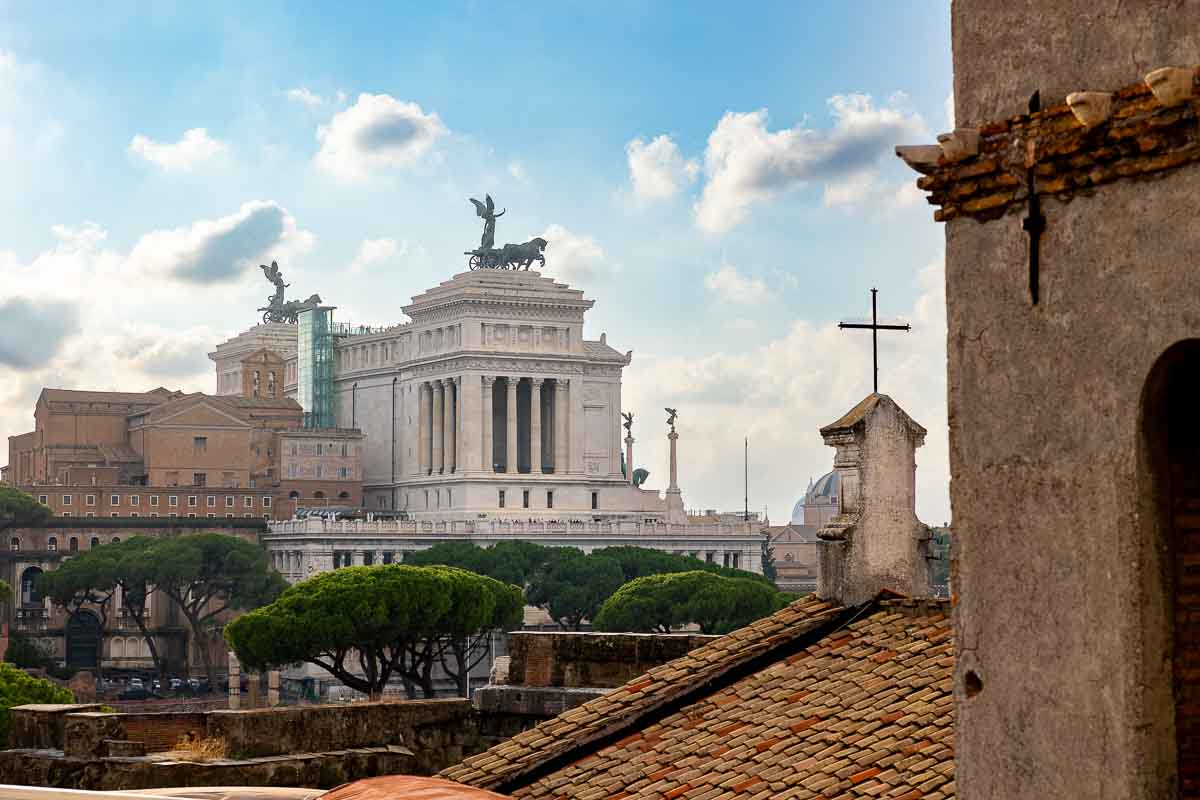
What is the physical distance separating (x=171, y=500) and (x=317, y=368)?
3263 centimetres

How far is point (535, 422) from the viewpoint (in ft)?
463

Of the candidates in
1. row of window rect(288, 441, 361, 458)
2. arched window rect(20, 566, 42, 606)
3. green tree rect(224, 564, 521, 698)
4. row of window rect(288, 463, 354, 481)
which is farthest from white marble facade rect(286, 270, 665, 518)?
green tree rect(224, 564, 521, 698)

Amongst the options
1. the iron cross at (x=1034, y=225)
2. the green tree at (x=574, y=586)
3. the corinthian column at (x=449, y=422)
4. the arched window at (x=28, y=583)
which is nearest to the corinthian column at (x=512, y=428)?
the corinthian column at (x=449, y=422)

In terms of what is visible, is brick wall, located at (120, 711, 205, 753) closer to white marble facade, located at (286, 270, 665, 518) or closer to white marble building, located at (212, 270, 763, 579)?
white marble building, located at (212, 270, 763, 579)

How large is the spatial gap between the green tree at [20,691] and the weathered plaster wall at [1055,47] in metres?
39.6

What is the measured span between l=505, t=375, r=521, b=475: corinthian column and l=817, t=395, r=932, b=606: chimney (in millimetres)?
126176

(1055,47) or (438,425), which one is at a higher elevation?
(438,425)

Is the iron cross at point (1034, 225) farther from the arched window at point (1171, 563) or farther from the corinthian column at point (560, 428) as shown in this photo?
the corinthian column at point (560, 428)

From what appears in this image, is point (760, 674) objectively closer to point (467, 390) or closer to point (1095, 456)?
point (1095, 456)

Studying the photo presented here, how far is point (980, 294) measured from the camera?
257 inches

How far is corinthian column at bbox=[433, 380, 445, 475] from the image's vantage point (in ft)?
459

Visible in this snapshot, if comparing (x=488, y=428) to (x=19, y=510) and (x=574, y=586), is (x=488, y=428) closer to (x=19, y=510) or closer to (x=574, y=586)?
(x=19, y=510)

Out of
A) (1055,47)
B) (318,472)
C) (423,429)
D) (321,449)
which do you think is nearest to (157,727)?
(1055,47)

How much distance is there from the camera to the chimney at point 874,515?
13.1 m
